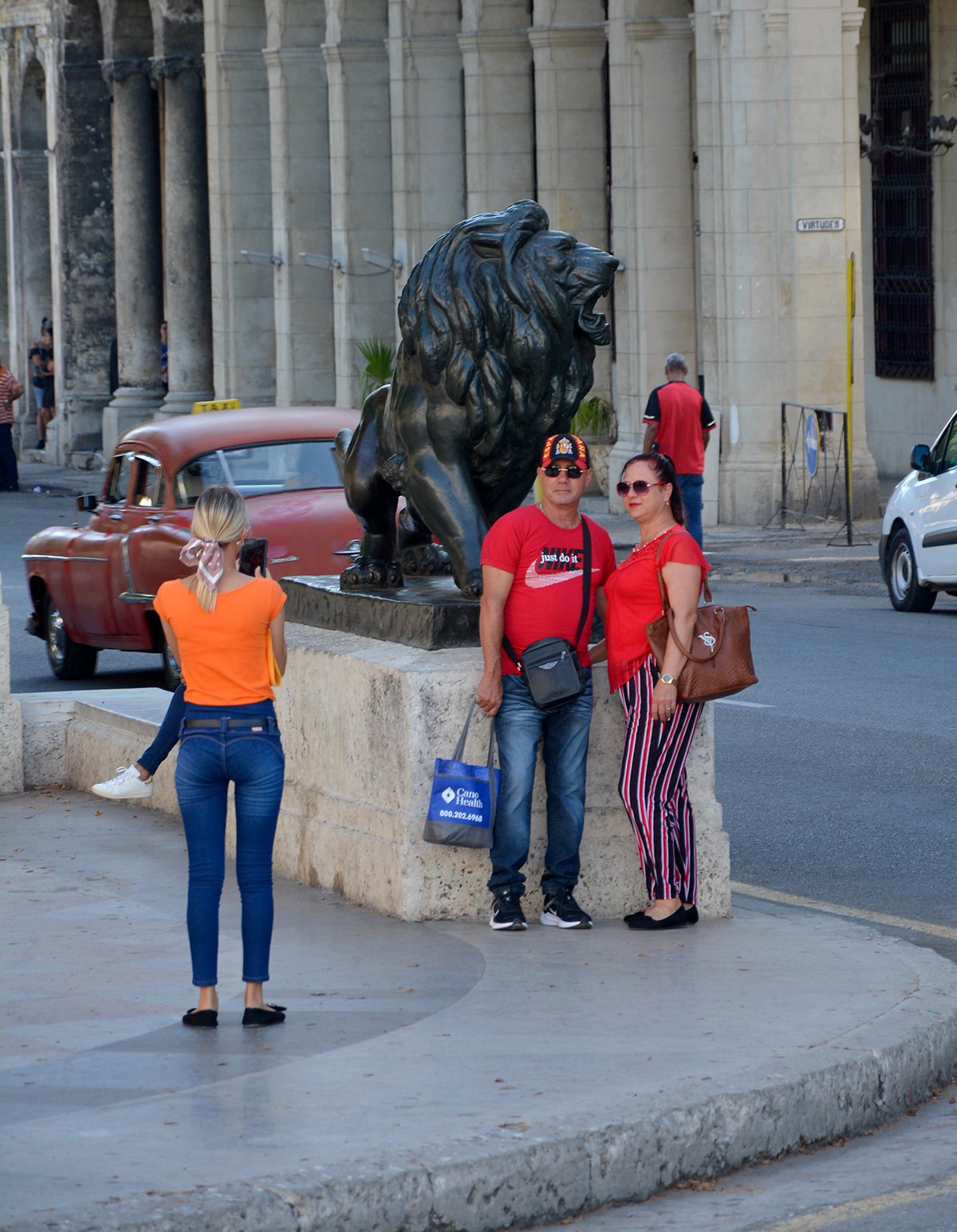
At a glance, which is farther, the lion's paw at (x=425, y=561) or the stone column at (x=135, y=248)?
the stone column at (x=135, y=248)

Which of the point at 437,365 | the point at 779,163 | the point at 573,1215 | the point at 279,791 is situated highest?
the point at 779,163

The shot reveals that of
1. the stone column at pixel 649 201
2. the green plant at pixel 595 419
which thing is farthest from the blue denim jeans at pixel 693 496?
the green plant at pixel 595 419

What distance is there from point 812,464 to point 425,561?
54.1ft

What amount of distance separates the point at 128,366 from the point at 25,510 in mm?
9398

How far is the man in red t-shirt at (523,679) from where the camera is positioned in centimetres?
831

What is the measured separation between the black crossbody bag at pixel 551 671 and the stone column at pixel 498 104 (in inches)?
949

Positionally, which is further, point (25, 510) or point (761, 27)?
point (25, 510)

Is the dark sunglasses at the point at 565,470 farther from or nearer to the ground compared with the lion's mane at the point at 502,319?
nearer to the ground

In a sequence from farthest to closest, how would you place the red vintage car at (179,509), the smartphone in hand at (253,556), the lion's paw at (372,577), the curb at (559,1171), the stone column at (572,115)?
the stone column at (572,115), the red vintage car at (179,509), the lion's paw at (372,577), the smartphone in hand at (253,556), the curb at (559,1171)

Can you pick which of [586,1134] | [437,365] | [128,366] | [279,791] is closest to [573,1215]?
[586,1134]

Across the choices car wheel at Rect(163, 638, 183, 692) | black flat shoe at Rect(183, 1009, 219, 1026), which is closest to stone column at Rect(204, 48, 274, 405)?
car wheel at Rect(163, 638, 183, 692)

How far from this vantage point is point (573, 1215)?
6.04m

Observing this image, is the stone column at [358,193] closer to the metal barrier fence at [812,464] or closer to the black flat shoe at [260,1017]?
the metal barrier fence at [812,464]

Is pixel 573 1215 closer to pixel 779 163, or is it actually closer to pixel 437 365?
pixel 437 365
